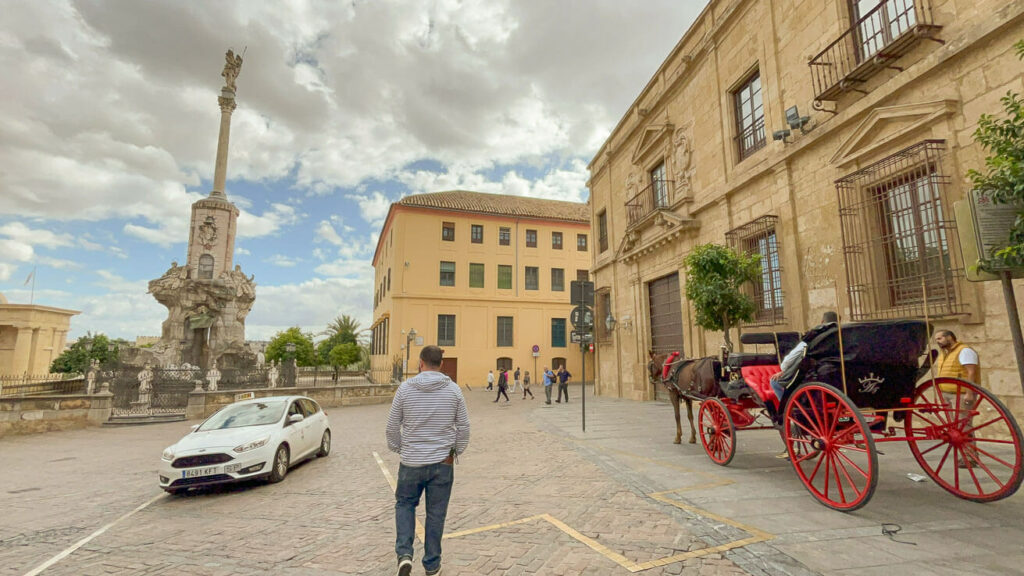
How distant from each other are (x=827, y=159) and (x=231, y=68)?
45378mm

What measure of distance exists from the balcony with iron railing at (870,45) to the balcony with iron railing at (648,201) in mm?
6183

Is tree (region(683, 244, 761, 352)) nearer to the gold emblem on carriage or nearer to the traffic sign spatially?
the traffic sign

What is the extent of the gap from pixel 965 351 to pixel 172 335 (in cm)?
3697

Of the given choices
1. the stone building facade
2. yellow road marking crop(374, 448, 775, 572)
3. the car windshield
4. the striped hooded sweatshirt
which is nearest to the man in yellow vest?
the stone building facade

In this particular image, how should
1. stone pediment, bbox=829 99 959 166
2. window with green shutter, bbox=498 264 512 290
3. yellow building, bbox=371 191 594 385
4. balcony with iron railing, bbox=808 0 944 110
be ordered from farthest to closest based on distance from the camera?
window with green shutter, bbox=498 264 512 290
yellow building, bbox=371 191 594 385
balcony with iron railing, bbox=808 0 944 110
stone pediment, bbox=829 99 959 166

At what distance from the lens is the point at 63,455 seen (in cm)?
1045

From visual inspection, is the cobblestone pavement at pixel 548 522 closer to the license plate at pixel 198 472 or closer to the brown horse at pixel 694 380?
the license plate at pixel 198 472

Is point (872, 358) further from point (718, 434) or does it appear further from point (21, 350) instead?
point (21, 350)

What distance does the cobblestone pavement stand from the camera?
3338mm

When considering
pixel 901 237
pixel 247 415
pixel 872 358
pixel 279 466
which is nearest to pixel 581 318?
pixel 901 237

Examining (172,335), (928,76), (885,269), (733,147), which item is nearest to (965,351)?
(885,269)

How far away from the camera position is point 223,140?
113 feet

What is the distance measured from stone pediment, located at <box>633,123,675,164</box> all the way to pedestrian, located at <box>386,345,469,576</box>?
14205mm

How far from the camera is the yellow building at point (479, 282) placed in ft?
106
